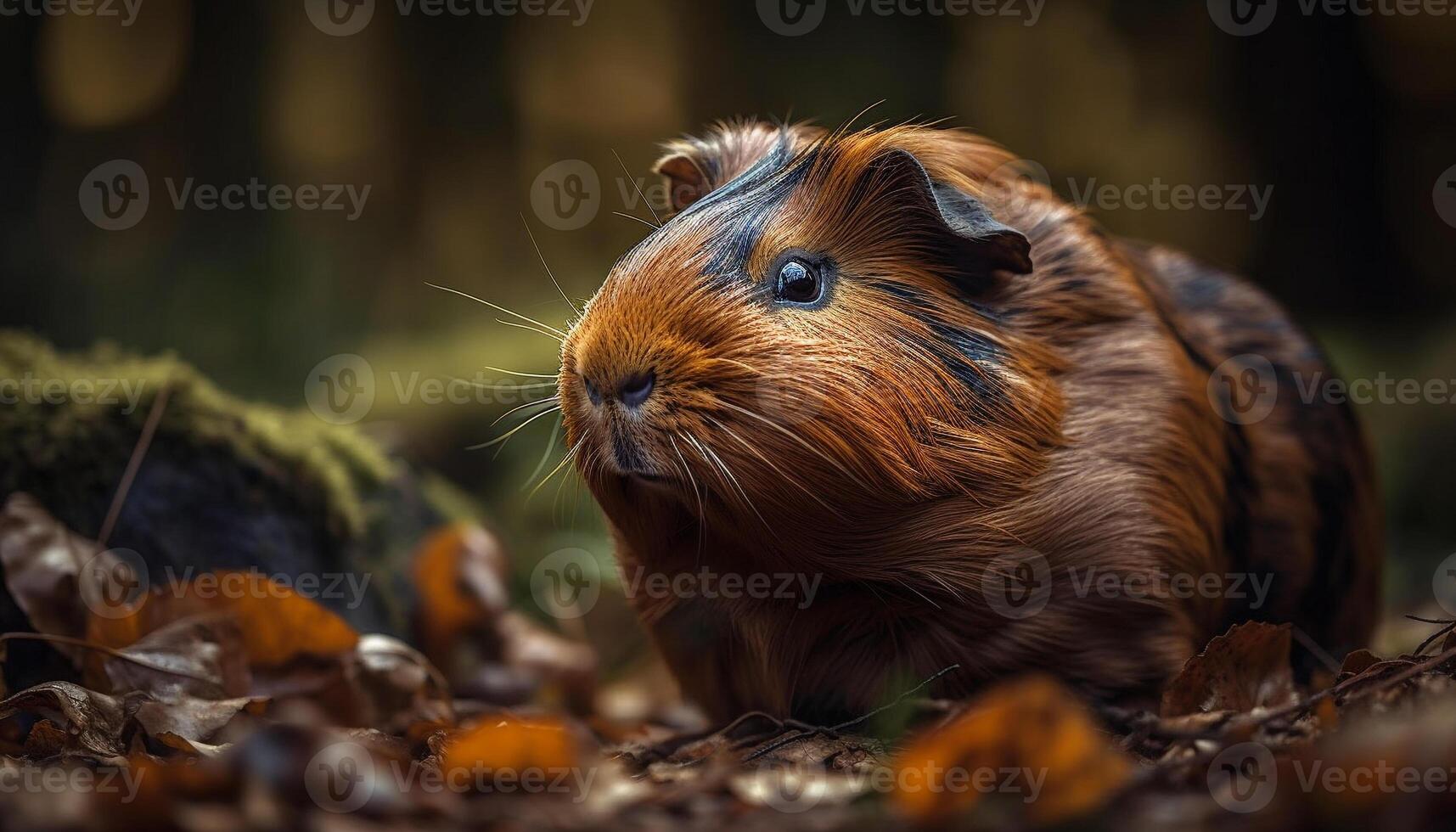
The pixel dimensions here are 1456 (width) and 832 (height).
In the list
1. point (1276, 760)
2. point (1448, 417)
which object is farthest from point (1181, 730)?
point (1448, 417)

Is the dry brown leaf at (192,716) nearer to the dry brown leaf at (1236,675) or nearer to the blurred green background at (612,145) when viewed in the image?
the dry brown leaf at (1236,675)

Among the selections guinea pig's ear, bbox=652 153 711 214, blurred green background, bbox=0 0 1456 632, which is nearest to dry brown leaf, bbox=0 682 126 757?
guinea pig's ear, bbox=652 153 711 214

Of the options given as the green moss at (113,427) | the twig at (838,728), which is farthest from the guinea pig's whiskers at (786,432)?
the green moss at (113,427)

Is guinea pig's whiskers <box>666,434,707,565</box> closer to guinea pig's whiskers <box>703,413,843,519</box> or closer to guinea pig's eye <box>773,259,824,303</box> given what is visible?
guinea pig's whiskers <box>703,413,843,519</box>

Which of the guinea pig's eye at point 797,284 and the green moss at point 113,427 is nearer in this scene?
the guinea pig's eye at point 797,284

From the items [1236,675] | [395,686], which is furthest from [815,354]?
[395,686]

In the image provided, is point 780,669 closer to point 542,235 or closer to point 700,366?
point 700,366

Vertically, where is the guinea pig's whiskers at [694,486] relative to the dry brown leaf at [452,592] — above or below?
above
